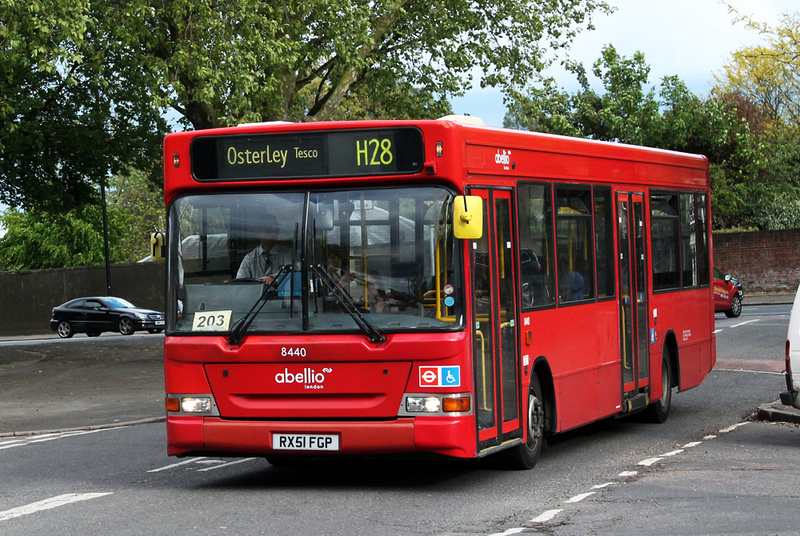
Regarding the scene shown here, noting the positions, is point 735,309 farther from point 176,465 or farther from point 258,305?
point 258,305

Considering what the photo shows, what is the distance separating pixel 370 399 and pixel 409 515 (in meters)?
1.15

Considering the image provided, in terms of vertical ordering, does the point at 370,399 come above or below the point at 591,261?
below

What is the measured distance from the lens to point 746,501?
28.6 ft

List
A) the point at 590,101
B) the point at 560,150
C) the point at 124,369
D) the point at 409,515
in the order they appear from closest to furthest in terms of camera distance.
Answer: the point at 409,515 → the point at 560,150 → the point at 124,369 → the point at 590,101

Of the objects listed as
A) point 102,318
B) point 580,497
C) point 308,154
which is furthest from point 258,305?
point 102,318

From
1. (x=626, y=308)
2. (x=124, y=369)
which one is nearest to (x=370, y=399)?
(x=626, y=308)

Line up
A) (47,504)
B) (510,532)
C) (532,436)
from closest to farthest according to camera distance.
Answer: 1. (510,532)
2. (47,504)
3. (532,436)

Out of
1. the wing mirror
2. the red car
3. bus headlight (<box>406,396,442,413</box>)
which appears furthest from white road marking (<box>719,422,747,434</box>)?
the red car

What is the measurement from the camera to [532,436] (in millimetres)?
10586

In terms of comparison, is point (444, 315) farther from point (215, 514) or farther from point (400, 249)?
point (215, 514)

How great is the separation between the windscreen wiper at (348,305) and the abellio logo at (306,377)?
0.42 meters

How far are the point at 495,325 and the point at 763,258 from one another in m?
40.9

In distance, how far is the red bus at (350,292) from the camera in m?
9.18

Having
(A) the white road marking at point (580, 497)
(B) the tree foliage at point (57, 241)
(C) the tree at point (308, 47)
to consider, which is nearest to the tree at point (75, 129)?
(C) the tree at point (308, 47)
